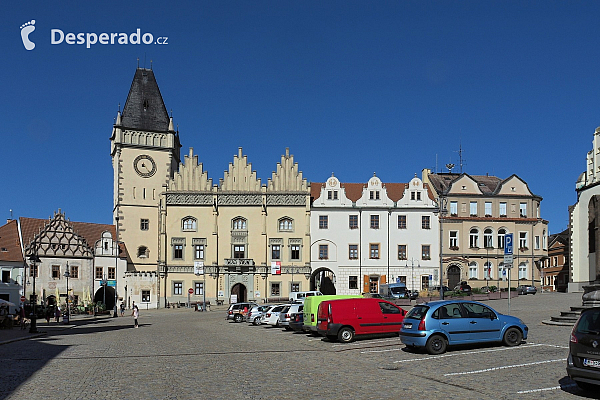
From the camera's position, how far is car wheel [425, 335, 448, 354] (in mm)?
18578

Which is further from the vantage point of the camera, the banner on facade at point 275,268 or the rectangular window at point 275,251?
the rectangular window at point 275,251

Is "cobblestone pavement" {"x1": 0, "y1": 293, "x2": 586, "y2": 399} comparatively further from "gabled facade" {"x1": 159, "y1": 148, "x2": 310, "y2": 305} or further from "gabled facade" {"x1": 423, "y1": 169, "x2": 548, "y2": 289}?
"gabled facade" {"x1": 423, "y1": 169, "x2": 548, "y2": 289}

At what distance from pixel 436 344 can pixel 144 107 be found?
63.1 m

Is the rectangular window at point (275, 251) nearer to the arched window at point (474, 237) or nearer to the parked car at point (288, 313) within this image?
the arched window at point (474, 237)

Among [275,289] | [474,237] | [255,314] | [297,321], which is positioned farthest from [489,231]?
[297,321]

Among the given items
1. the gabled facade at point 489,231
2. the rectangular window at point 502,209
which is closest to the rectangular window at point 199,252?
the gabled facade at point 489,231

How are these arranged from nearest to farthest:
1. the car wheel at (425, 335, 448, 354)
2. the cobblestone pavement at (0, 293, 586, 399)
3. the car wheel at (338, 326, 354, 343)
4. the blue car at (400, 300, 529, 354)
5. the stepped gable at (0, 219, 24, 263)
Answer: the cobblestone pavement at (0, 293, 586, 399)
the car wheel at (425, 335, 448, 354)
the blue car at (400, 300, 529, 354)
the car wheel at (338, 326, 354, 343)
the stepped gable at (0, 219, 24, 263)

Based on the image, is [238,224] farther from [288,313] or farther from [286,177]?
[288,313]

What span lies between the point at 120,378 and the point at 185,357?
4.77 meters

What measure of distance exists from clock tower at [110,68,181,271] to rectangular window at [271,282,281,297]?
44.3 ft

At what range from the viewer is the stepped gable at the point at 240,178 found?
71312 mm

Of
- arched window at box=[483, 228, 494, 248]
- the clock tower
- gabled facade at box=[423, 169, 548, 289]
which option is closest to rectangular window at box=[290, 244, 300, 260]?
the clock tower

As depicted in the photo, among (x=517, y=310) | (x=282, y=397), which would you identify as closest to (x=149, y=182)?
(x=517, y=310)

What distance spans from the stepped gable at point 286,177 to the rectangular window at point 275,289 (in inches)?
406
